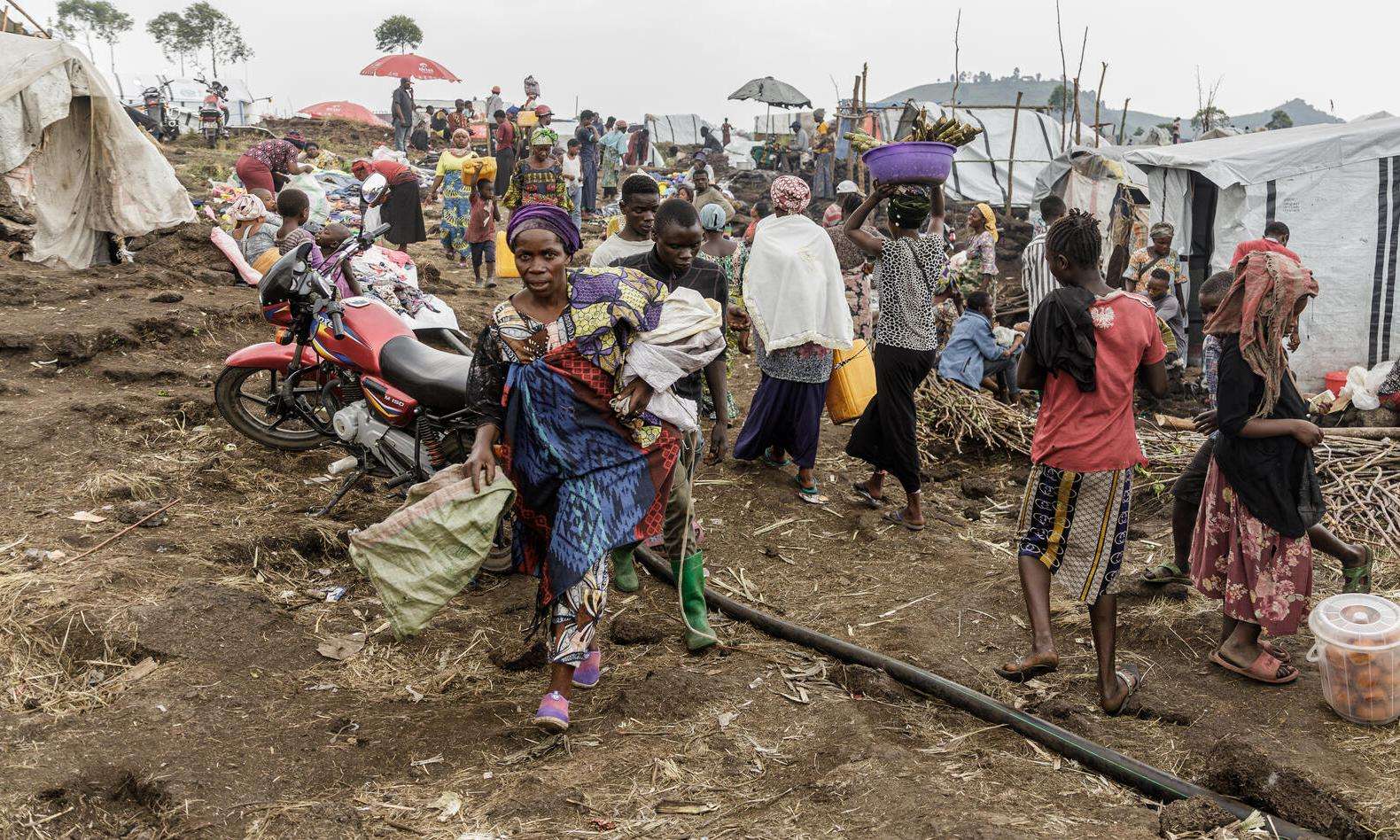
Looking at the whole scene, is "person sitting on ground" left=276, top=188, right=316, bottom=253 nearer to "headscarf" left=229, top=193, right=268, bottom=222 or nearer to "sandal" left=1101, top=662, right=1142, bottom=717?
"headscarf" left=229, top=193, right=268, bottom=222

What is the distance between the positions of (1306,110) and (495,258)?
7357cm

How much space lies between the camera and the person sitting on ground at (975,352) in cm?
818

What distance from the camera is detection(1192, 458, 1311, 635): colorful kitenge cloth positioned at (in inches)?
151

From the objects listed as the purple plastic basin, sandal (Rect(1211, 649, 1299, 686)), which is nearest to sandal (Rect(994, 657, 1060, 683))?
sandal (Rect(1211, 649, 1299, 686))

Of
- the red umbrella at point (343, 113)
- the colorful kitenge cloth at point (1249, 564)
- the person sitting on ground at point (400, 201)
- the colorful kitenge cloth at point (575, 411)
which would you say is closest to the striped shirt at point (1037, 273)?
the colorful kitenge cloth at point (1249, 564)

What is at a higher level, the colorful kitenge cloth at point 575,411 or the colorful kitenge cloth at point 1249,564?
the colorful kitenge cloth at point 575,411

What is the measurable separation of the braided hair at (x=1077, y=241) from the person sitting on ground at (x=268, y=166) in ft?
30.1

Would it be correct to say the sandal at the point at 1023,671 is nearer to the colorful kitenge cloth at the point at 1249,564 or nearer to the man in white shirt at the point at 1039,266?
the colorful kitenge cloth at the point at 1249,564

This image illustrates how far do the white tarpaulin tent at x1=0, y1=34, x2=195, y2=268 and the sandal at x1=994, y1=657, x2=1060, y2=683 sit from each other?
30.1 feet

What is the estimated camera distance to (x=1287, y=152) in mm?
9773

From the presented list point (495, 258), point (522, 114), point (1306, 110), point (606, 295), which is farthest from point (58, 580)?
point (1306, 110)

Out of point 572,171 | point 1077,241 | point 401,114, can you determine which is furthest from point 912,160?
point 401,114

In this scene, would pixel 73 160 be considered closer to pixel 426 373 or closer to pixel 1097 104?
pixel 426 373

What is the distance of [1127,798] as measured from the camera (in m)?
3.13
